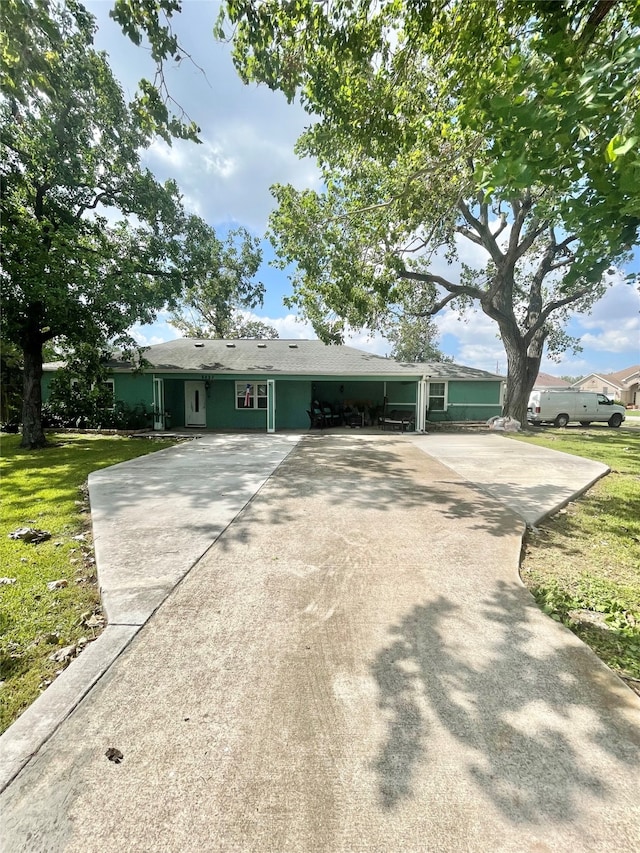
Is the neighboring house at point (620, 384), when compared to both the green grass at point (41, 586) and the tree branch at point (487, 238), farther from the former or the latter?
the green grass at point (41, 586)

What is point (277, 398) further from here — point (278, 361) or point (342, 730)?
point (342, 730)

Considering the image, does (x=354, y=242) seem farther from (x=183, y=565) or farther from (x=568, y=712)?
(x=568, y=712)

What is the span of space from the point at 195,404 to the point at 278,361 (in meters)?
4.15

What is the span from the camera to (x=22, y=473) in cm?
779

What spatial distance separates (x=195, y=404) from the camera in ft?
56.1

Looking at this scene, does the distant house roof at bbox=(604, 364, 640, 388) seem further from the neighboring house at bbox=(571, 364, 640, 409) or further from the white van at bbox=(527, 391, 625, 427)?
the white van at bbox=(527, 391, 625, 427)

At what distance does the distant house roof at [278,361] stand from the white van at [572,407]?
3892 millimetres

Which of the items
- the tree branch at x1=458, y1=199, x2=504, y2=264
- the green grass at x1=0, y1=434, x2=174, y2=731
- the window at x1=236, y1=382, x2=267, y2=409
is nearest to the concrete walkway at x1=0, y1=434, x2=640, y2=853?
the green grass at x1=0, y1=434, x2=174, y2=731

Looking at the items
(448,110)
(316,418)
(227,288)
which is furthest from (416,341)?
(448,110)

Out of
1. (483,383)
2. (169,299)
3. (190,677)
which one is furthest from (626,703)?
(483,383)

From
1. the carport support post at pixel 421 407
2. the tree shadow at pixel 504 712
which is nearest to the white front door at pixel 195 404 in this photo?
the carport support post at pixel 421 407

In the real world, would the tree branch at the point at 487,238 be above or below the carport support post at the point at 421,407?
above

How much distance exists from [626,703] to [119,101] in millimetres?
14469

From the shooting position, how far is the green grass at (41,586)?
2303 millimetres
